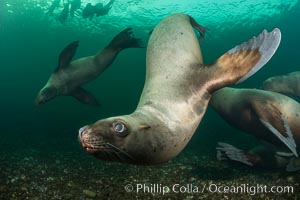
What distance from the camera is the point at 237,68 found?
329cm

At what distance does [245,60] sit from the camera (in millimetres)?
3301

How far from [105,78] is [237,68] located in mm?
40359

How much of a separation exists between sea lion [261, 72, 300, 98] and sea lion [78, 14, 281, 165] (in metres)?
4.49

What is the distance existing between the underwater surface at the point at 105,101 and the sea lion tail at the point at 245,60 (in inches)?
64.8

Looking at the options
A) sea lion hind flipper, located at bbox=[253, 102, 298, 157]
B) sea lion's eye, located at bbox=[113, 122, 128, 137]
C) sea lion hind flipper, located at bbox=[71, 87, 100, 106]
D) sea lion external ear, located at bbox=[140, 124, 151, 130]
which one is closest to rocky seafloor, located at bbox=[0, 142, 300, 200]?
sea lion hind flipper, located at bbox=[253, 102, 298, 157]

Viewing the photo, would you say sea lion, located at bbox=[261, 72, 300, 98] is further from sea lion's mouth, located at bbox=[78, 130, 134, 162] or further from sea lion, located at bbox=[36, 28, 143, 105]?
sea lion's mouth, located at bbox=[78, 130, 134, 162]

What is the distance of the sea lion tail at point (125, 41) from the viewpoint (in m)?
7.79

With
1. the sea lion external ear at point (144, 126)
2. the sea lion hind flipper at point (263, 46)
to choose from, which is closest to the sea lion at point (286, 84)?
the sea lion hind flipper at point (263, 46)

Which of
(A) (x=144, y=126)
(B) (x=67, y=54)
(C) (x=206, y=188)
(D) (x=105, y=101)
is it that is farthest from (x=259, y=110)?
(D) (x=105, y=101)

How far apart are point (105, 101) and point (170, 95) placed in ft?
132

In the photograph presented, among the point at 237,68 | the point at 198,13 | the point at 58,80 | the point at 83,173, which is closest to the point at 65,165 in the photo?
the point at 83,173

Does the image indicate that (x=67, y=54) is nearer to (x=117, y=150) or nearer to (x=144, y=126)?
(x=144, y=126)

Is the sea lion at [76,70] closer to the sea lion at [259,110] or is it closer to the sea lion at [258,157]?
the sea lion at [259,110]

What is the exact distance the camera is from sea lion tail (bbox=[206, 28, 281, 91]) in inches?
127
